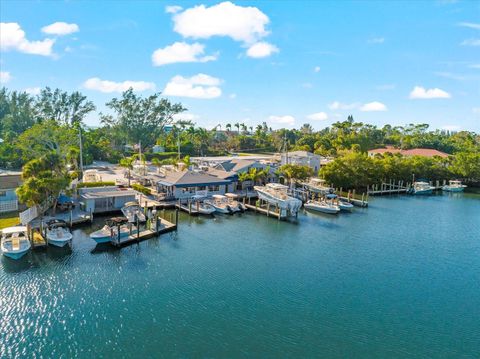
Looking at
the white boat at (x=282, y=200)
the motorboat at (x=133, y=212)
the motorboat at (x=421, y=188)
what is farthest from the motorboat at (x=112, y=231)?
the motorboat at (x=421, y=188)

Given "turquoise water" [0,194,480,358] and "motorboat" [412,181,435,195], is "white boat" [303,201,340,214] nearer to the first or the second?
"turquoise water" [0,194,480,358]

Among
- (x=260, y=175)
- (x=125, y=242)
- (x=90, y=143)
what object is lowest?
(x=125, y=242)

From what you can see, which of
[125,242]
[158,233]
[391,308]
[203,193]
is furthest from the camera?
[203,193]

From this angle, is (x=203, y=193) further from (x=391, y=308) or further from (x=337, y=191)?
(x=391, y=308)

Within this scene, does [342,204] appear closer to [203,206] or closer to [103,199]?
[203,206]

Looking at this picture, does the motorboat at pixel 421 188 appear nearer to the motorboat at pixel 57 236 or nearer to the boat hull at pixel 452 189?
the boat hull at pixel 452 189

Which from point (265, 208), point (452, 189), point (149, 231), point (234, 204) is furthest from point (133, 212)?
point (452, 189)

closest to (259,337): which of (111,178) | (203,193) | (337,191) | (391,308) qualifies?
(391,308)

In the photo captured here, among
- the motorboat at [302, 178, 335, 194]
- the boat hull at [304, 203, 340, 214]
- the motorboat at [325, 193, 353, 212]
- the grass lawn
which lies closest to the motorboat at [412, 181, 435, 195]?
the motorboat at [302, 178, 335, 194]
